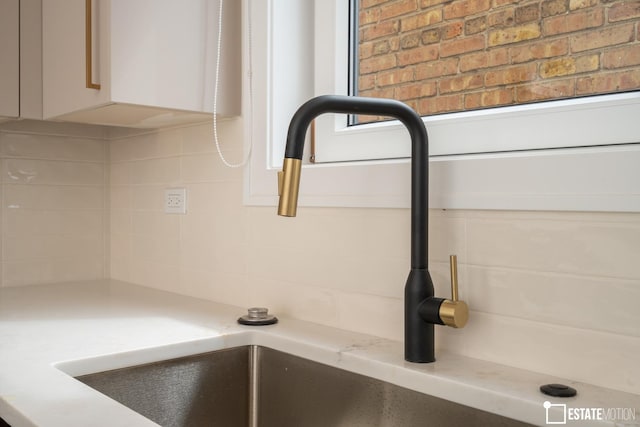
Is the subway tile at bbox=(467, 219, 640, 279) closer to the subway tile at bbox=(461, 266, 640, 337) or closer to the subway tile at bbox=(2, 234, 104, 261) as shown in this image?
the subway tile at bbox=(461, 266, 640, 337)

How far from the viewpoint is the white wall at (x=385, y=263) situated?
88cm

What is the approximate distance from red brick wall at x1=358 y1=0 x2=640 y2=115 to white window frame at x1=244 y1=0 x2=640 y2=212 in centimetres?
5

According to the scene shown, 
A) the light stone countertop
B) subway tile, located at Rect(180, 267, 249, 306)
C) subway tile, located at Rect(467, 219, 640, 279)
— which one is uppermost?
subway tile, located at Rect(467, 219, 640, 279)

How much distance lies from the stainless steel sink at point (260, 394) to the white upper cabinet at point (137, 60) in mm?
592

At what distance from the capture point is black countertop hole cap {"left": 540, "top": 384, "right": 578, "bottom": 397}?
33.1 inches

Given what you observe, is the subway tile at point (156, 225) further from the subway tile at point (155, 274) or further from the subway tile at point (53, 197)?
the subway tile at point (53, 197)

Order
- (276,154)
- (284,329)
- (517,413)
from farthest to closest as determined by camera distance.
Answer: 1. (276,154)
2. (284,329)
3. (517,413)

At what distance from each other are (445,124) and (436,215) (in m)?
0.19

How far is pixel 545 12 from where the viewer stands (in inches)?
43.3

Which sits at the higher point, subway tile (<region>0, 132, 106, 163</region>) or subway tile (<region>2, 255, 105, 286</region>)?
subway tile (<region>0, 132, 106, 163</region>)

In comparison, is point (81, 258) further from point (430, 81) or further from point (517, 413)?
point (517, 413)

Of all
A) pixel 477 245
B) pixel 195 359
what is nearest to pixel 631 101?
pixel 477 245

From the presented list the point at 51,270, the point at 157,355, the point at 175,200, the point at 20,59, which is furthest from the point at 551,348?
the point at 51,270

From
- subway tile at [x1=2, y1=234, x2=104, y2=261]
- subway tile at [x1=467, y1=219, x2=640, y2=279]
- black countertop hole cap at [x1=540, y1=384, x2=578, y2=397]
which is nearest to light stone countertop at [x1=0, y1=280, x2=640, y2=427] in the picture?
black countertop hole cap at [x1=540, y1=384, x2=578, y2=397]
